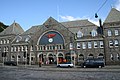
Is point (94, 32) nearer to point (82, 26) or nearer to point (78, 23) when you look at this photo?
point (82, 26)

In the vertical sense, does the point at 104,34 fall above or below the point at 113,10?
below

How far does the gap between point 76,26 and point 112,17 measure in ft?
43.1

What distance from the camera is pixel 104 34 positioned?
54438mm

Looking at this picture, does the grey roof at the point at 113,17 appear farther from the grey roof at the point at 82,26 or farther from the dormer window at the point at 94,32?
the grey roof at the point at 82,26

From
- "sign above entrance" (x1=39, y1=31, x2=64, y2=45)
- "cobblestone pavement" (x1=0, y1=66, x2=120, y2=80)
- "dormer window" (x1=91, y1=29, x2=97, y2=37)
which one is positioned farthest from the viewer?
"sign above entrance" (x1=39, y1=31, x2=64, y2=45)

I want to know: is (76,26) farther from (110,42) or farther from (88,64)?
(88,64)

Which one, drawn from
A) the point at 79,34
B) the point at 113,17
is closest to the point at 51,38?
the point at 79,34

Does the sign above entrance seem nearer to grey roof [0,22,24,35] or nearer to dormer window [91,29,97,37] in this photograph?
dormer window [91,29,97,37]

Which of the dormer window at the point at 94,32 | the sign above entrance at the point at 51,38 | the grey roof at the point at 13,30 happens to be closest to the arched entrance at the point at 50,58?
the sign above entrance at the point at 51,38

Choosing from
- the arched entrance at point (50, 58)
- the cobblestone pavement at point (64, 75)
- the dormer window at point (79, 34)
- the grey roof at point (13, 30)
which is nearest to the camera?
the cobblestone pavement at point (64, 75)

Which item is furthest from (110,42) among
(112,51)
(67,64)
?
(67,64)

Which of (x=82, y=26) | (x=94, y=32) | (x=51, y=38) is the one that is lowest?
→ (x=51, y=38)

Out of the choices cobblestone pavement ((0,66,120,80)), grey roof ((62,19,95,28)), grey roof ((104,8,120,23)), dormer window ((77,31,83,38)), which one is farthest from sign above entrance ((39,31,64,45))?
cobblestone pavement ((0,66,120,80))

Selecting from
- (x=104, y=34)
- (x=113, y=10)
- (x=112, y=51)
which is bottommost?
(x=112, y=51)
